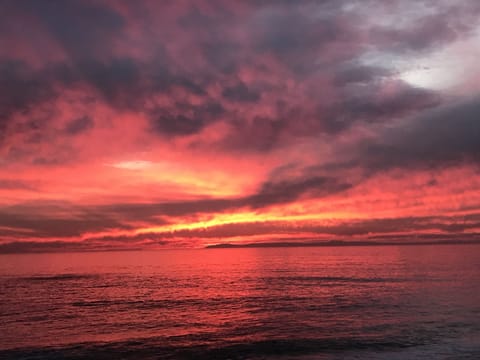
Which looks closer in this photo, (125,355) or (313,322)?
(125,355)

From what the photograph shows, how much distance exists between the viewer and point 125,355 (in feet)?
103

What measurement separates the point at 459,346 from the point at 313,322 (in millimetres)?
14073

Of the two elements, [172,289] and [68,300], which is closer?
[68,300]

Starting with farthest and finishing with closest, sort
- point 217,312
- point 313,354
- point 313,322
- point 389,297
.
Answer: point 389,297
point 217,312
point 313,322
point 313,354

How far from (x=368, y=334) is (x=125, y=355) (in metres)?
19.4

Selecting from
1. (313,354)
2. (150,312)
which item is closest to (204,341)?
(313,354)

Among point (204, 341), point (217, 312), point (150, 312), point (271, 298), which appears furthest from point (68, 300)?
point (204, 341)

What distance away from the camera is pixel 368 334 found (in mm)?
36438

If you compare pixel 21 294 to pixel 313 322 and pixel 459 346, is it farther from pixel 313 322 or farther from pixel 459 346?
pixel 459 346

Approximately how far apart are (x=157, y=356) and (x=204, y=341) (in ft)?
16.8

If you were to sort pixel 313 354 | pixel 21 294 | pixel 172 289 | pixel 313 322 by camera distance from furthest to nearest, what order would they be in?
pixel 172 289 → pixel 21 294 → pixel 313 322 → pixel 313 354

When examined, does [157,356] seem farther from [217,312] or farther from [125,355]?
[217,312]

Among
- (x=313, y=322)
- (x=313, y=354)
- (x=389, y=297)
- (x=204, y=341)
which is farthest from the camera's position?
(x=389, y=297)

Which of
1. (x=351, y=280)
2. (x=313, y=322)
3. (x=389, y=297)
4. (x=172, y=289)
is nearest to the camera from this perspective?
(x=313, y=322)
